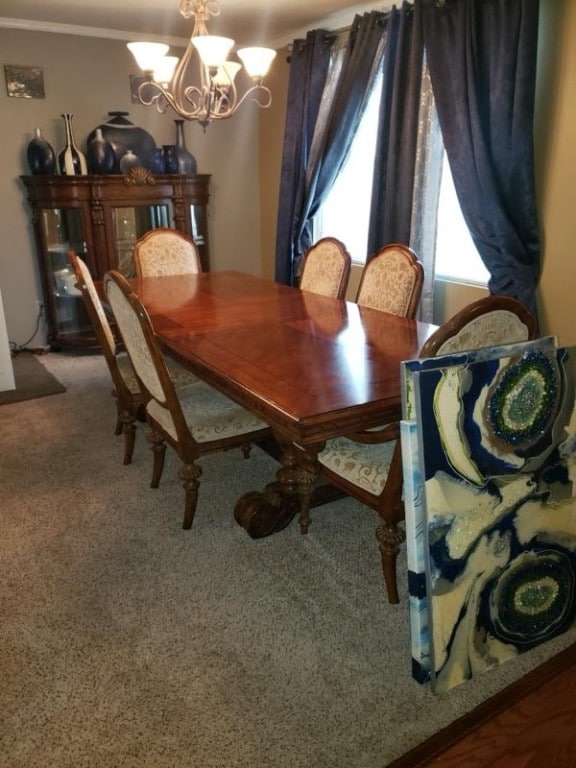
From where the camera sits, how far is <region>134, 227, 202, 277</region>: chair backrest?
372 cm

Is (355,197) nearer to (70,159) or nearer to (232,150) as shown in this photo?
(232,150)

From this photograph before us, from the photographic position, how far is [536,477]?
1.54 meters

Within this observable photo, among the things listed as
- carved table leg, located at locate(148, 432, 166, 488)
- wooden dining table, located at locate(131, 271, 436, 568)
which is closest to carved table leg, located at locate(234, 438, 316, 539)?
wooden dining table, located at locate(131, 271, 436, 568)

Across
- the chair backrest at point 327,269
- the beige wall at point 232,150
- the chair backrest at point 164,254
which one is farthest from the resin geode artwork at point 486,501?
the chair backrest at point 164,254

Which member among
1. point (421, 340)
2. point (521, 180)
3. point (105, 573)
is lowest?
point (105, 573)

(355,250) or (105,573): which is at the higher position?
(355,250)

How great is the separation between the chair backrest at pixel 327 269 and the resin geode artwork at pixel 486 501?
186cm

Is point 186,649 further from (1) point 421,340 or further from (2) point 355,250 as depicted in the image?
(2) point 355,250

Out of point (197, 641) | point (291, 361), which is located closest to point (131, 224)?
point (291, 361)

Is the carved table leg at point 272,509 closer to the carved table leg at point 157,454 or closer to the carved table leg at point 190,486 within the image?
the carved table leg at point 190,486

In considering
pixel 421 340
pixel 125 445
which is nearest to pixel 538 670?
pixel 421 340

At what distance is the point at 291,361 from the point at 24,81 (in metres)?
3.60

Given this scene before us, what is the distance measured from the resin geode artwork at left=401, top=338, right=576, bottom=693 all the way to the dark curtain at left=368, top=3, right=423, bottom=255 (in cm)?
235

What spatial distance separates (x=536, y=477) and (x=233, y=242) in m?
4.26
